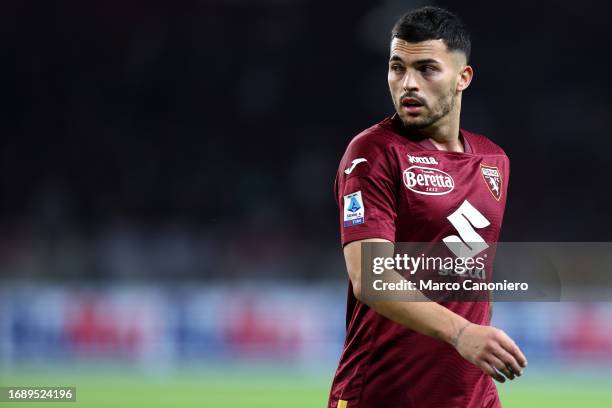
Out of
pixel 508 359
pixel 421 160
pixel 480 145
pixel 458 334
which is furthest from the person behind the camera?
pixel 480 145

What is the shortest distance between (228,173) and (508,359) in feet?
40.4

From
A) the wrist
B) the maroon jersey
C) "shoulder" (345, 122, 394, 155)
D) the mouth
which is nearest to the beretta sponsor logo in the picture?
the maroon jersey

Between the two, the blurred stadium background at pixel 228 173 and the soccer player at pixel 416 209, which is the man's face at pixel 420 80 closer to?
the soccer player at pixel 416 209

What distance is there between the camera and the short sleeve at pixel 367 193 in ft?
9.97

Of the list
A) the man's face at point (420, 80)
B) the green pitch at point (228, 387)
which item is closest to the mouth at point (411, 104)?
the man's face at point (420, 80)

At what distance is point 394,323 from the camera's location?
3.21m

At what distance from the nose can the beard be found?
0.09ft

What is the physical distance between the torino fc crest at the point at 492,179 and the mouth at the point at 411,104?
0.38m

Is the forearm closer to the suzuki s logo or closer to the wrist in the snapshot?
the wrist

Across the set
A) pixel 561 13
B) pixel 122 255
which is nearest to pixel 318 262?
pixel 122 255

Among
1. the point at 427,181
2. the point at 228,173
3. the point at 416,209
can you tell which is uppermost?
the point at 228,173

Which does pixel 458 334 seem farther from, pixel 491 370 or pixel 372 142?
pixel 372 142

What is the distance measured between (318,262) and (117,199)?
3.31m

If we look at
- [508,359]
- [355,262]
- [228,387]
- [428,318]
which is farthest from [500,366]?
[228,387]
